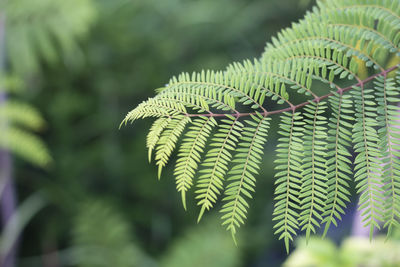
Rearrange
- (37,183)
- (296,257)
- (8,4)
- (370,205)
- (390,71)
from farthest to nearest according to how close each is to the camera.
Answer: (37,183)
(8,4)
(296,257)
(390,71)
(370,205)

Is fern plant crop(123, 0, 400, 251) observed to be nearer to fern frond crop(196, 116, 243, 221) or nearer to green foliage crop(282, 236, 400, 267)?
fern frond crop(196, 116, 243, 221)

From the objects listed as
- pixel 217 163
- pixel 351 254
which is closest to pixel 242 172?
pixel 217 163

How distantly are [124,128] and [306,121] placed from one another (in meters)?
2.47

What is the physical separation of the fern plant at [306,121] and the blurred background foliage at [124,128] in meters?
2.06

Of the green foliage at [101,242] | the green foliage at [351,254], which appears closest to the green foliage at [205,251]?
the green foliage at [101,242]

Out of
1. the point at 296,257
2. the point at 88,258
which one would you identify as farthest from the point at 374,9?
the point at 88,258

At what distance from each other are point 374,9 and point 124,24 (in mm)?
2507

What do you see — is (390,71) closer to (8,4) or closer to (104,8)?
(8,4)

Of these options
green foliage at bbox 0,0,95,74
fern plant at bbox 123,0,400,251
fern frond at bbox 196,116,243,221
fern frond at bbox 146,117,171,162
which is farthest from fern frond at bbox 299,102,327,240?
green foliage at bbox 0,0,95,74

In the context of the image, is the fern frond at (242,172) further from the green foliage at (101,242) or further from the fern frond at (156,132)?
the green foliage at (101,242)

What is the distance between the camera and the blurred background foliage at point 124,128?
2.80 metres

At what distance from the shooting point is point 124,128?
2.98m

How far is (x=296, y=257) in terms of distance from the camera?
1.62 metres

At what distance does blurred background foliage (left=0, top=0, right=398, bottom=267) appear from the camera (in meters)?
2.80
